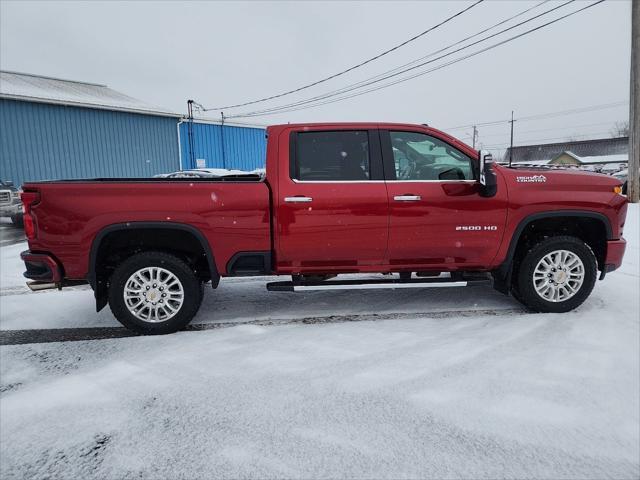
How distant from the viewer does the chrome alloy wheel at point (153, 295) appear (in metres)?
3.87

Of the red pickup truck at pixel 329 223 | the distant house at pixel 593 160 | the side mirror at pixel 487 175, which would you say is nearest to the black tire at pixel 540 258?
the red pickup truck at pixel 329 223

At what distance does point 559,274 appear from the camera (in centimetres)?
429

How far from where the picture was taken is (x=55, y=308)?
16.0 feet

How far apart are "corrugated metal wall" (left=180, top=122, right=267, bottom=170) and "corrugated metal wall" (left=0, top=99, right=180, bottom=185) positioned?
106cm

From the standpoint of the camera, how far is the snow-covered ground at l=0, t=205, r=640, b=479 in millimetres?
2084

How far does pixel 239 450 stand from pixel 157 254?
7.42ft

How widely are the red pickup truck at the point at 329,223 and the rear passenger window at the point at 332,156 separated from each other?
0.01 meters

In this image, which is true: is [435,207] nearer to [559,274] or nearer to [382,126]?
[382,126]

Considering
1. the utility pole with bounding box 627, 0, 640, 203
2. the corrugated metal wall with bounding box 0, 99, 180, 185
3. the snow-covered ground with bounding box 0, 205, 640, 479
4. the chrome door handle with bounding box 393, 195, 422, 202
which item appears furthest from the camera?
the corrugated metal wall with bounding box 0, 99, 180, 185

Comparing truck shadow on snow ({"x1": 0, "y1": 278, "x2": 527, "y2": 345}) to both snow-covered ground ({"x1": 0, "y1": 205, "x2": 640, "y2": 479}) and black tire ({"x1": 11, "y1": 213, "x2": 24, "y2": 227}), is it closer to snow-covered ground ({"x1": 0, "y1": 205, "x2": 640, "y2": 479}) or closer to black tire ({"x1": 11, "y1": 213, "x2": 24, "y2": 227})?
snow-covered ground ({"x1": 0, "y1": 205, "x2": 640, "y2": 479})

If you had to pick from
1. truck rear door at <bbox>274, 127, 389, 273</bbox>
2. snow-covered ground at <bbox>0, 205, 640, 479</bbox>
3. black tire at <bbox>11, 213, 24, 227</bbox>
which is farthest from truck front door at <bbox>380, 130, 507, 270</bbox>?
black tire at <bbox>11, 213, 24, 227</bbox>

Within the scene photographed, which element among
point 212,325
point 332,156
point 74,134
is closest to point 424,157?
point 332,156

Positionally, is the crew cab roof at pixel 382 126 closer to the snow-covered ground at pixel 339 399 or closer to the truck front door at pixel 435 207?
the truck front door at pixel 435 207

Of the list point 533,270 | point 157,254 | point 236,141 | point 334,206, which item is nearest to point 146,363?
point 157,254
